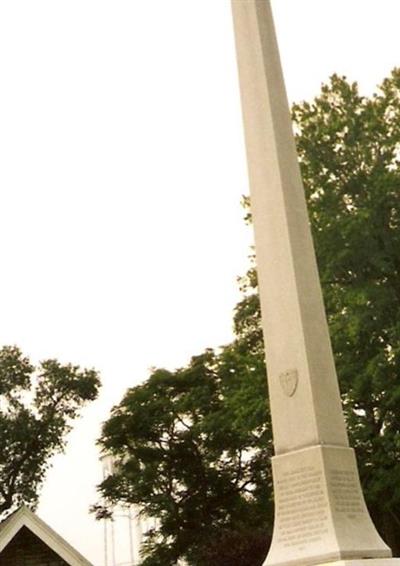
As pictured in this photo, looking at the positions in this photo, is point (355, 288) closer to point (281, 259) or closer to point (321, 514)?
point (281, 259)

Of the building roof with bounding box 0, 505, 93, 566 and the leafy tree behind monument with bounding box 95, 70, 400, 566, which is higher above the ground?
the leafy tree behind monument with bounding box 95, 70, 400, 566

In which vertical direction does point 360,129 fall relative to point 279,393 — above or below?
above

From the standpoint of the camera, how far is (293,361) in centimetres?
1003

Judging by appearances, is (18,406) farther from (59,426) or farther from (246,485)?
(246,485)

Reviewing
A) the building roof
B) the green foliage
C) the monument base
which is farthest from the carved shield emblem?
the green foliage

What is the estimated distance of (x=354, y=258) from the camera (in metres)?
23.1

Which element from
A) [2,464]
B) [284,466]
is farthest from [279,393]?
[2,464]

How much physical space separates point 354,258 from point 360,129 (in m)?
3.91

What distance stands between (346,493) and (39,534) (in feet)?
40.8

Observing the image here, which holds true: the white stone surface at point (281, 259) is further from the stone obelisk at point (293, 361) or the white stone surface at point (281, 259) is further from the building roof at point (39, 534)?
the building roof at point (39, 534)

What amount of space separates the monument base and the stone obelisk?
1cm

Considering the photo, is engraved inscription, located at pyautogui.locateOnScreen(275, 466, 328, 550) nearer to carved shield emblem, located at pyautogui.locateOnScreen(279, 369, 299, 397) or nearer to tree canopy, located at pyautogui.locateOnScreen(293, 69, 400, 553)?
carved shield emblem, located at pyautogui.locateOnScreen(279, 369, 299, 397)

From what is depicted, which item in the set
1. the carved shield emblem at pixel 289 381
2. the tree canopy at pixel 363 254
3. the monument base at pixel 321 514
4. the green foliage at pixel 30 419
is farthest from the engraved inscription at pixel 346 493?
the green foliage at pixel 30 419

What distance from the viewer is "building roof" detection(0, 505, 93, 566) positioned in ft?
65.2
